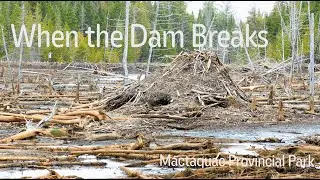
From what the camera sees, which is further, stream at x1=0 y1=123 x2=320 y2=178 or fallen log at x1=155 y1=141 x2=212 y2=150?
fallen log at x1=155 y1=141 x2=212 y2=150

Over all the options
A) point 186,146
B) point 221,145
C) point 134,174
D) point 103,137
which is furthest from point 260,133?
point 134,174

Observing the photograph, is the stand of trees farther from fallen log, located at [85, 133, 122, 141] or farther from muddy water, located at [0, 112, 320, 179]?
fallen log, located at [85, 133, 122, 141]

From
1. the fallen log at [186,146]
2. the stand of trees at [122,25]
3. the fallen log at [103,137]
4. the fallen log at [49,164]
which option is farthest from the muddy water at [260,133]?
the stand of trees at [122,25]

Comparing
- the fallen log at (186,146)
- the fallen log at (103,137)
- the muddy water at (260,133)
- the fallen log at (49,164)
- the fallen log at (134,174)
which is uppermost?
the fallen log at (134,174)

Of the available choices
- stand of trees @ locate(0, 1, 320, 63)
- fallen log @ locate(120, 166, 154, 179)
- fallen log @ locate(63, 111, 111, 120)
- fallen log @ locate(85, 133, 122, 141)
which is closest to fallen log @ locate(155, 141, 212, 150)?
fallen log @ locate(120, 166, 154, 179)

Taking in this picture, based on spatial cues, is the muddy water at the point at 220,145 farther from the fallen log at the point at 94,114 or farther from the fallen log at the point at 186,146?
the fallen log at the point at 94,114

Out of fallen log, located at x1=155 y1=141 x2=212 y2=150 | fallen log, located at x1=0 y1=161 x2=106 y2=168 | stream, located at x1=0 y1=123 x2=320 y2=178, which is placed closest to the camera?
stream, located at x1=0 y1=123 x2=320 y2=178

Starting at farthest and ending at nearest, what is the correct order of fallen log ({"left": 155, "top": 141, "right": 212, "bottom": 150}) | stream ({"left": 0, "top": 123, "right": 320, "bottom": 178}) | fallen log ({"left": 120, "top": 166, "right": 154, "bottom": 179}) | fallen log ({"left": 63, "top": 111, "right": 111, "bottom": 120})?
fallen log ({"left": 63, "top": 111, "right": 111, "bottom": 120})
fallen log ({"left": 155, "top": 141, "right": 212, "bottom": 150})
stream ({"left": 0, "top": 123, "right": 320, "bottom": 178})
fallen log ({"left": 120, "top": 166, "right": 154, "bottom": 179})

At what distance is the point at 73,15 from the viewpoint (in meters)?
99.5

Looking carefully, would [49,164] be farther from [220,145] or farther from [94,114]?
[94,114]

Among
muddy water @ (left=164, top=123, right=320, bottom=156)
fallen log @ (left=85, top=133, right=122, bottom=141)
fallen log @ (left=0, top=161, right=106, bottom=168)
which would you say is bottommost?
muddy water @ (left=164, top=123, right=320, bottom=156)

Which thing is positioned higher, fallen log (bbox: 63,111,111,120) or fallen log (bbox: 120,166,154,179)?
fallen log (bbox: 120,166,154,179)

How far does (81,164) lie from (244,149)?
12.8ft

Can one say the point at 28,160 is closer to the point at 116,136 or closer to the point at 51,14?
the point at 116,136
